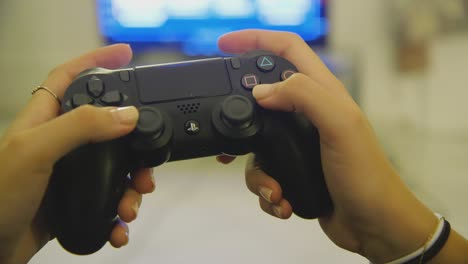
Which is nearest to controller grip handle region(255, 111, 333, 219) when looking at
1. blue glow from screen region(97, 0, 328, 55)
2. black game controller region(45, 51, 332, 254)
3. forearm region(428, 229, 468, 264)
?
black game controller region(45, 51, 332, 254)

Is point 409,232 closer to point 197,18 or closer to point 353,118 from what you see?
point 353,118

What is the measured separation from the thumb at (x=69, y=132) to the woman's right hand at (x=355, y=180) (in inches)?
5.5

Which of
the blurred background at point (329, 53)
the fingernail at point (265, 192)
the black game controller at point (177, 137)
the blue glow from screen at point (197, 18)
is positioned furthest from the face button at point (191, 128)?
the blue glow from screen at point (197, 18)

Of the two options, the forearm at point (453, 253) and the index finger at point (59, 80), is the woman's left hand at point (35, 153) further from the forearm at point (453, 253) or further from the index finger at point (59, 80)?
the forearm at point (453, 253)

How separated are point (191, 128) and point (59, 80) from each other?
0.17 m

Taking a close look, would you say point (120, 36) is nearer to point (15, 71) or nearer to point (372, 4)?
point (15, 71)

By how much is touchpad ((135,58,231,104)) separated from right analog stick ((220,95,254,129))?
2 centimetres

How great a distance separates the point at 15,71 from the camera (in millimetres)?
1188

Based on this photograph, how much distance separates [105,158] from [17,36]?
92 centimetres

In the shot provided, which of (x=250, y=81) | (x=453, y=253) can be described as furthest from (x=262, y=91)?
(x=453, y=253)

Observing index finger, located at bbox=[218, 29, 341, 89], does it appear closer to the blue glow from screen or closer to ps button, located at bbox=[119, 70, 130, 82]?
ps button, located at bbox=[119, 70, 130, 82]

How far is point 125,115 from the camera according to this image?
41 cm

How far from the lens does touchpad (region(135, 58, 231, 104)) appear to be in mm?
451

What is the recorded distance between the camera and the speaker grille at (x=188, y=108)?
449mm
